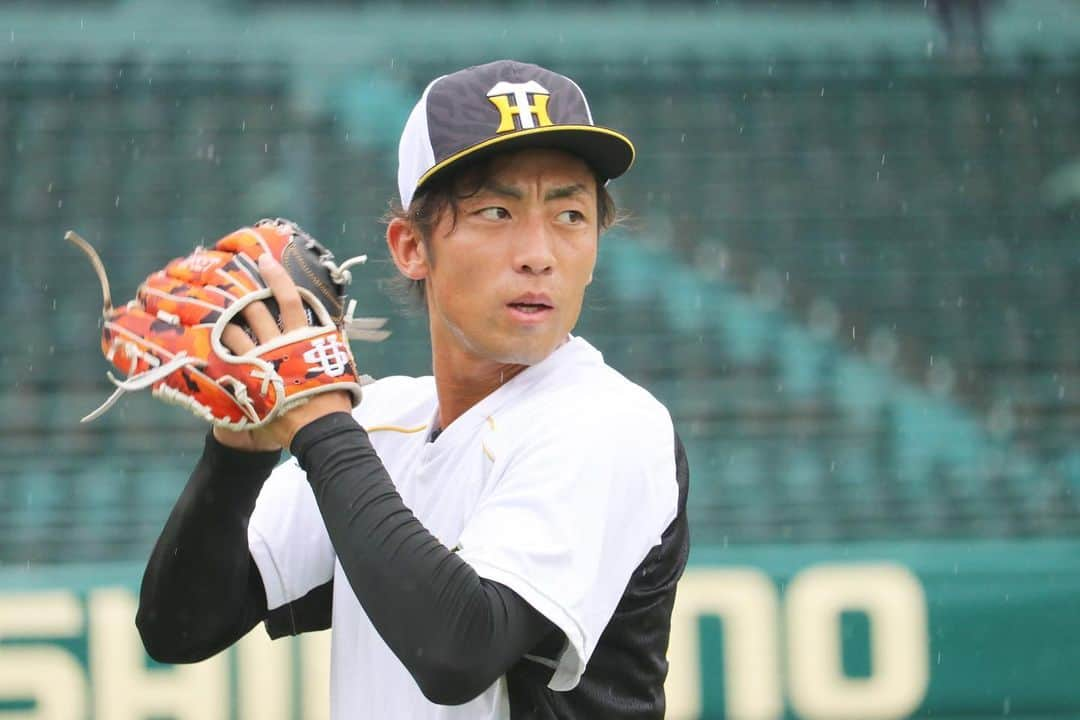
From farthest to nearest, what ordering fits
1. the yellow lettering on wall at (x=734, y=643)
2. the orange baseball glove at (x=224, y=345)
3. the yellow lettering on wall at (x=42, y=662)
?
the yellow lettering on wall at (x=734, y=643), the yellow lettering on wall at (x=42, y=662), the orange baseball glove at (x=224, y=345)

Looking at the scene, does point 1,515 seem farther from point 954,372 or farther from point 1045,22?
point 1045,22

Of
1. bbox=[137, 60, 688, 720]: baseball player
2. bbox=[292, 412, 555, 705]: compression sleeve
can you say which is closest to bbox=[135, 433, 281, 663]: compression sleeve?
bbox=[137, 60, 688, 720]: baseball player

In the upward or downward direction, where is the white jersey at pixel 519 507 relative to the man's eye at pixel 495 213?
downward

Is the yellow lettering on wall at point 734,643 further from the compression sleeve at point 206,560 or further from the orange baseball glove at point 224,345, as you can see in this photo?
the orange baseball glove at point 224,345

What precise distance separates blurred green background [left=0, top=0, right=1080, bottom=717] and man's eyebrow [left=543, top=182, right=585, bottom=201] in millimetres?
2877

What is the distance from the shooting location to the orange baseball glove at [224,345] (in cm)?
143

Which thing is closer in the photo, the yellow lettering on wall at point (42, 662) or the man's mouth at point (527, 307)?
the man's mouth at point (527, 307)

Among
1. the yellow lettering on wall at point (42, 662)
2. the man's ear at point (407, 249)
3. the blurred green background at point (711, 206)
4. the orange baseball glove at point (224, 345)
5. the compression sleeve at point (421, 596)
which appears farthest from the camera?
the blurred green background at point (711, 206)

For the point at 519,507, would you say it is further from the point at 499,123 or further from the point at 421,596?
the point at 499,123

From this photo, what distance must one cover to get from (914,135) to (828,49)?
0.43 meters

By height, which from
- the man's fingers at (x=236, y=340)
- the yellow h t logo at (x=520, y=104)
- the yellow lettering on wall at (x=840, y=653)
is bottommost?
the yellow lettering on wall at (x=840, y=653)

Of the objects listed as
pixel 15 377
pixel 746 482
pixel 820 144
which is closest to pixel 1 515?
pixel 15 377

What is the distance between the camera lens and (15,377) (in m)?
4.54

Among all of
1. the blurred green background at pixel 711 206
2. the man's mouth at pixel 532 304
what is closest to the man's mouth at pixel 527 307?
Answer: the man's mouth at pixel 532 304
